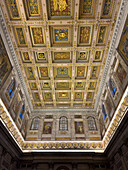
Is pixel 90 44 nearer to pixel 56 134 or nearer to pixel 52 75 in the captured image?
pixel 52 75

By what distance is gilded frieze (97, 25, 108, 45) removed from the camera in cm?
1133

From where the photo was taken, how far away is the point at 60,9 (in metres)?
10.4

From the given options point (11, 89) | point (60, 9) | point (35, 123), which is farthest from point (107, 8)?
point (35, 123)

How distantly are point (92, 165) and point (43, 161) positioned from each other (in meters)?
4.69

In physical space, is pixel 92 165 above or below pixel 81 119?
below

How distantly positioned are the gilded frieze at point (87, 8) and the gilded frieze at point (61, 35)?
151 centimetres

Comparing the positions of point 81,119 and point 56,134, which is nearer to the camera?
point 56,134

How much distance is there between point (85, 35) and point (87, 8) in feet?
7.18

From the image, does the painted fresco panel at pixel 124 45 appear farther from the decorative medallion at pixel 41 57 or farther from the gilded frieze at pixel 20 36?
the gilded frieze at pixel 20 36

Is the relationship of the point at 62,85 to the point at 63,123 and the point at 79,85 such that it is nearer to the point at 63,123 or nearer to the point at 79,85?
the point at 79,85

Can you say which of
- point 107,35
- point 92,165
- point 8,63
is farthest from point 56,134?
point 107,35

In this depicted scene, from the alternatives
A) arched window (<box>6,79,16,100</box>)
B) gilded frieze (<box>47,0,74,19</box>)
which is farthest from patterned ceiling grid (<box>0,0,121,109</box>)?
arched window (<box>6,79,16,100</box>)

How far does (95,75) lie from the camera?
15.1m

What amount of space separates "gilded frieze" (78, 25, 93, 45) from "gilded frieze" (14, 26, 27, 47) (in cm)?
512
